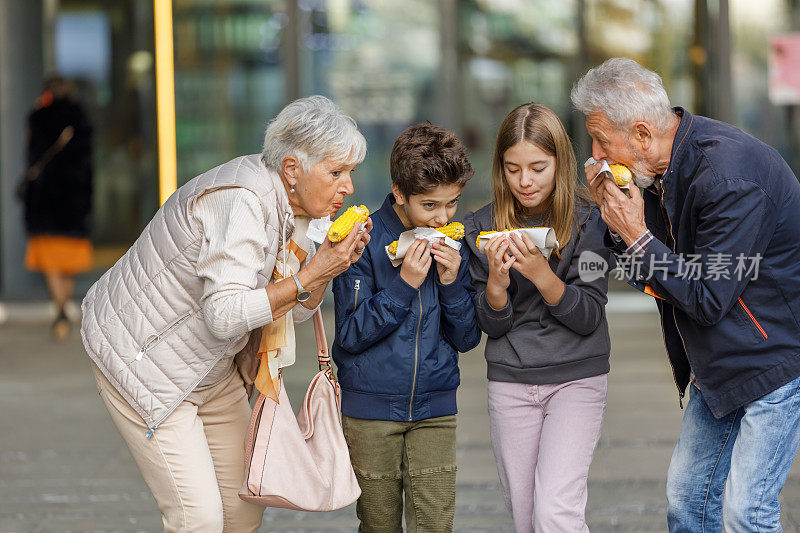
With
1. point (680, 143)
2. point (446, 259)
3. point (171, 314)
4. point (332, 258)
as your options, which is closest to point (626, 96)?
point (680, 143)

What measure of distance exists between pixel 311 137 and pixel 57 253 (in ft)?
20.5

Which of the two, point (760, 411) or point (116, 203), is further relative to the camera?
point (116, 203)

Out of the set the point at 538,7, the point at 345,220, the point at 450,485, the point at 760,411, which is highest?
the point at 538,7

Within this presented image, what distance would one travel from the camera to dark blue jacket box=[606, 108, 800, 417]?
9.41 ft

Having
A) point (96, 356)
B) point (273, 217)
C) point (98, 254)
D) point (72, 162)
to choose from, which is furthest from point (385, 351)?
point (98, 254)

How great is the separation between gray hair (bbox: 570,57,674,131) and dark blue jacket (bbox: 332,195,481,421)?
2.17ft

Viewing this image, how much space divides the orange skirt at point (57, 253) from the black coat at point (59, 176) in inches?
2.4

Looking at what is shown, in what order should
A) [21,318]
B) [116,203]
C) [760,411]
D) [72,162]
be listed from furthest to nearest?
[116,203], [21,318], [72,162], [760,411]

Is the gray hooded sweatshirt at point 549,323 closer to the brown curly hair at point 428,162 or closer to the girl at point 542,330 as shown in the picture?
the girl at point 542,330

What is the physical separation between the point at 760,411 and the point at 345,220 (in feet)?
4.42

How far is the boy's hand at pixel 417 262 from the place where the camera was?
124 inches

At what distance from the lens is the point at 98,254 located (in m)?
10.8

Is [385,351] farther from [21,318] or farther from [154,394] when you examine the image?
[21,318]

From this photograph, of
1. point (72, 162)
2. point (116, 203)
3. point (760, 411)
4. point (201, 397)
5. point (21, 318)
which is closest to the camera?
point (760, 411)
